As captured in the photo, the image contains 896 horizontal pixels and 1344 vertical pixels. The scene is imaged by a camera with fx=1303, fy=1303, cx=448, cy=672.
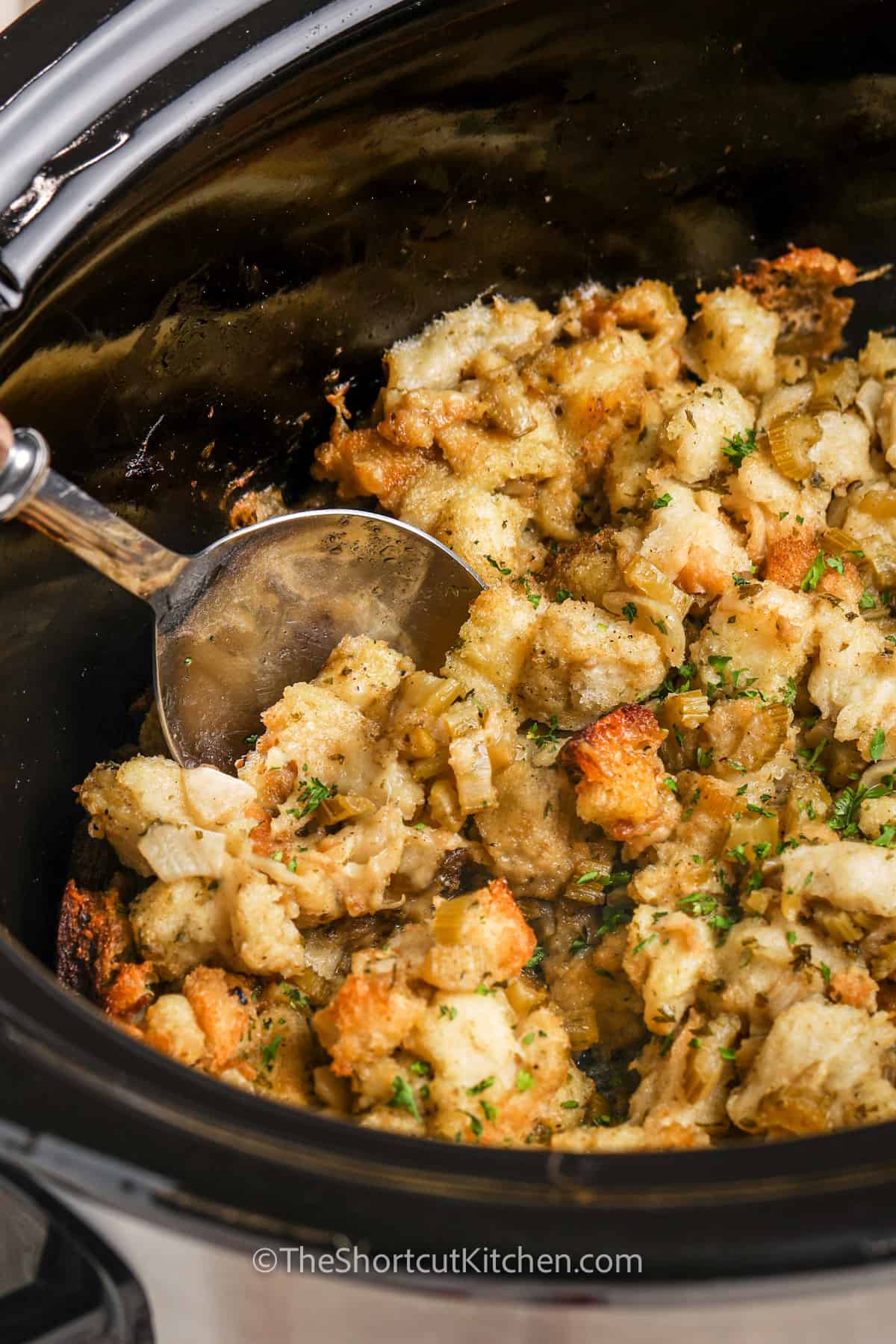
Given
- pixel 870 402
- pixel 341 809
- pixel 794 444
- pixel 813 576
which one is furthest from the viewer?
pixel 870 402

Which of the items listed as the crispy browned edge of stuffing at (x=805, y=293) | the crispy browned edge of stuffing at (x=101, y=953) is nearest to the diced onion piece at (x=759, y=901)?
the crispy browned edge of stuffing at (x=101, y=953)

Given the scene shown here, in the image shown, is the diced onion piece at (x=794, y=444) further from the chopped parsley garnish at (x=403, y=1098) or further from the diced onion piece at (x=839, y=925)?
the chopped parsley garnish at (x=403, y=1098)

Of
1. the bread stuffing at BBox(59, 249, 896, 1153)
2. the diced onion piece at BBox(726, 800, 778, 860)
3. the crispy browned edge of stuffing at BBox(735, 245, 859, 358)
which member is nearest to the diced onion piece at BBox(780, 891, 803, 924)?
the bread stuffing at BBox(59, 249, 896, 1153)

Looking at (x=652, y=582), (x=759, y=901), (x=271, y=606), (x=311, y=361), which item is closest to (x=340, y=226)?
(x=311, y=361)

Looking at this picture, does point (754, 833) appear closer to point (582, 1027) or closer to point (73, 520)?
point (582, 1027)

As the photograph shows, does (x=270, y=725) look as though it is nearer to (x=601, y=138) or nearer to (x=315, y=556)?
(x=315, y=556)

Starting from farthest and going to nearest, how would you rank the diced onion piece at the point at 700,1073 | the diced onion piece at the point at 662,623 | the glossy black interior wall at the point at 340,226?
the diced onion piece at the point at 662,623 < the glossy black interior wall at the point at 340,226 < the diced onion piece at the point at 700,1073

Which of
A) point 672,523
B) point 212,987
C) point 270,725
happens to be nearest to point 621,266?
point 672,523
